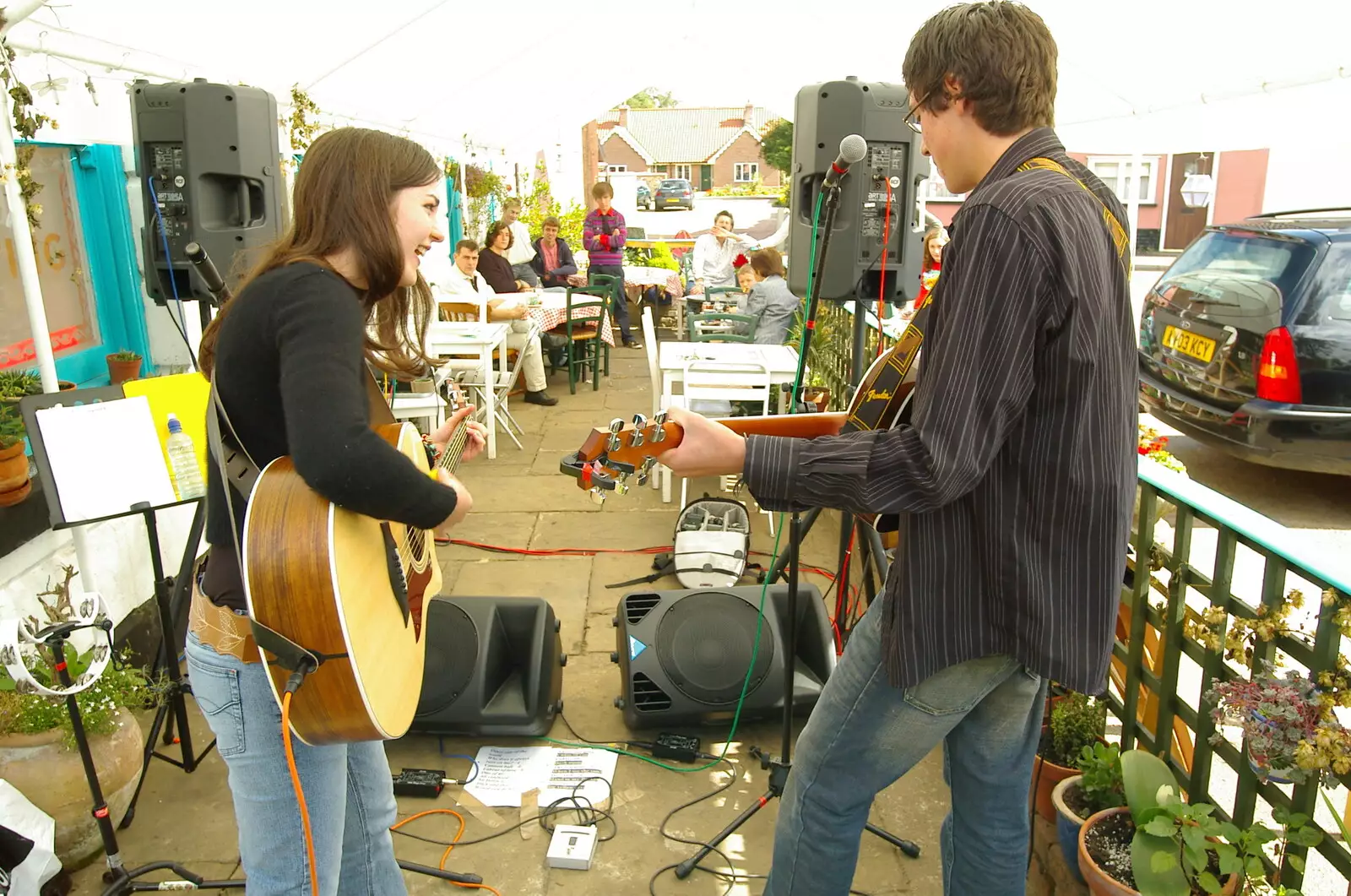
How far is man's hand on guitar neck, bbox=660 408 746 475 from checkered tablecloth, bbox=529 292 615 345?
627 cm

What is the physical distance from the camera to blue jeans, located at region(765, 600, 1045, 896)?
1.56 meters

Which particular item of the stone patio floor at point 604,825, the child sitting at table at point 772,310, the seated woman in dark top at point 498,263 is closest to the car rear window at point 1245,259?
the child sitting at table at point 772,310

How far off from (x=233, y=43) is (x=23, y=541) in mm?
3023

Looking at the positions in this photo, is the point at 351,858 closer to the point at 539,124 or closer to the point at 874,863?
the point at 874,863

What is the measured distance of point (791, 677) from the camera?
269 centimetres

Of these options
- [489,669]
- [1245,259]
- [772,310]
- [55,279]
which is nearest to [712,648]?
[489,669]

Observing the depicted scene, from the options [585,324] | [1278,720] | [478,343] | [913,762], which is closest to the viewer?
[913,762]

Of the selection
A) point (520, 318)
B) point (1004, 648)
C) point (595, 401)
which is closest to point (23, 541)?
point (1004, 648)

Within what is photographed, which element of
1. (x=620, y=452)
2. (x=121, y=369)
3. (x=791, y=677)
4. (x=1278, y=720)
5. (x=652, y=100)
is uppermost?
(x=652, y=100)

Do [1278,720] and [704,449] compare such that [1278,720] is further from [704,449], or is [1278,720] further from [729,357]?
[729,357]

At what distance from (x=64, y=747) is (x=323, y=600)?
1539 mm

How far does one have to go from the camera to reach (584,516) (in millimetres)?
5320

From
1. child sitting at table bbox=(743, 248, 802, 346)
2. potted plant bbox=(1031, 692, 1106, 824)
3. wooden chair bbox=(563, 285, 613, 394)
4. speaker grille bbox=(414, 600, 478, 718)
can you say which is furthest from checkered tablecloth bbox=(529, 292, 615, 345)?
potted plant bbox=(1031, 692, 1106, 824)

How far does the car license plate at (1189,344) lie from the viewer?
5.77 meters
